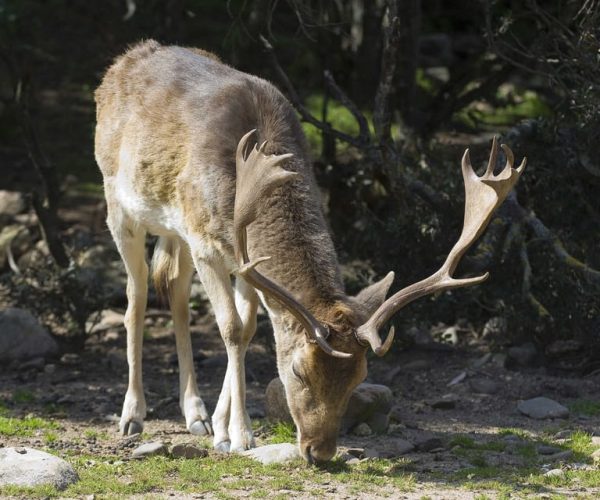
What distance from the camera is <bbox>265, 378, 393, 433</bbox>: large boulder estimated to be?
27.8 ft

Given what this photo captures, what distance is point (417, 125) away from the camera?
1295 centimetres

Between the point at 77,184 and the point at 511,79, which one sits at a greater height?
the point at 511,79

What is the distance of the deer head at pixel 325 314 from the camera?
7.01 m

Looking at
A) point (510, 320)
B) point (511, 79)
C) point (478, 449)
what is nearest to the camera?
point (478, 449)

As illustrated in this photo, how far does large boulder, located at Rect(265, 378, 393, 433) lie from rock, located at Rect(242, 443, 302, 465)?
81cm

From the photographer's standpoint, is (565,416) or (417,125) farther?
(417,125)

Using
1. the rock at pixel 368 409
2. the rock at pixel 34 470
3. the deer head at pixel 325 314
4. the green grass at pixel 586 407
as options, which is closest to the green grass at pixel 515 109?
the green grass at pixel 586 407

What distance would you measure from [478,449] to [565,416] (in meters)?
1.30

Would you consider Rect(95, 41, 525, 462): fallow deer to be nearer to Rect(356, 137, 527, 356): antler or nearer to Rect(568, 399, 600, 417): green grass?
Rect(356, 137, 527, 356): antler

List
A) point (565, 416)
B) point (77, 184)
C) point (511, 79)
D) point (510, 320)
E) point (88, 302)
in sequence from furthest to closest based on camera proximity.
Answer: point (511, 79) → point (77, 184) → point (88, 302) → point (510, 320) → point (565, 416)

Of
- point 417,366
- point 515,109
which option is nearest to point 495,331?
point 417,366

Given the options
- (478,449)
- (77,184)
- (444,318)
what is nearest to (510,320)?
(444,318)

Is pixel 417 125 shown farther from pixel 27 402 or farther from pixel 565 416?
pixel 27 402

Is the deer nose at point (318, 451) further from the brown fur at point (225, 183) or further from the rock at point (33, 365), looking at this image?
the rock at point (33, 365)
